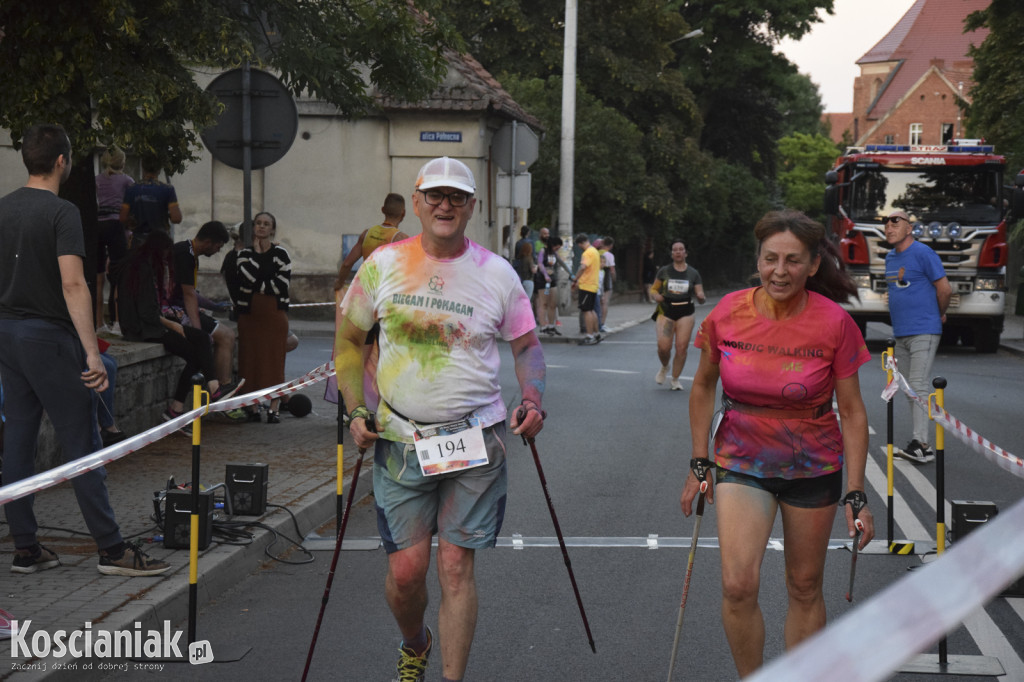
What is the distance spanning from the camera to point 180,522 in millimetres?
6840

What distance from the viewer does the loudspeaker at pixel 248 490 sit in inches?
303

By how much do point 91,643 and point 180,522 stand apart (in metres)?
1.69

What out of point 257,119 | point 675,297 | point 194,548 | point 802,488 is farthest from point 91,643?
point 675,297

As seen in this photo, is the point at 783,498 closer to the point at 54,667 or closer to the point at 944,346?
the point at 54,667

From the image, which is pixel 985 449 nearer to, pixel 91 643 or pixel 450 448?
pixel 450 448

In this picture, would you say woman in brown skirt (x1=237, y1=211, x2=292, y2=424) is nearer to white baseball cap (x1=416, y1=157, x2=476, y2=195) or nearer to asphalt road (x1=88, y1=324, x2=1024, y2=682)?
asphalt road (x1=88, y1=324, x2=1024, y2=682)

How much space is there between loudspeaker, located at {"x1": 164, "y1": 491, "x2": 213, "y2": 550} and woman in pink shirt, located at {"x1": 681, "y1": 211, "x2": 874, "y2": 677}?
323 centimetres

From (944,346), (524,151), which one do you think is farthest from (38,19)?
(944,346)

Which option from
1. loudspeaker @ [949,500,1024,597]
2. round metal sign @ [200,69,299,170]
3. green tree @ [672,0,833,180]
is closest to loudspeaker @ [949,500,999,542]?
loudspeaker @ [949,500,1024,597]

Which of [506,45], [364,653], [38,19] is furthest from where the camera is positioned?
[506,45]

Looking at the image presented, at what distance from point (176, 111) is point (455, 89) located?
1628 cm

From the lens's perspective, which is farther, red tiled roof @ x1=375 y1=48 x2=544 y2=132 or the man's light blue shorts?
red tiled roof @ x1=375 y1=48 x2=544 y2=132

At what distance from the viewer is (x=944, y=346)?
25.6 metres

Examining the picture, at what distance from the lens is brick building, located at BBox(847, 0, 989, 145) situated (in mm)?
99812
